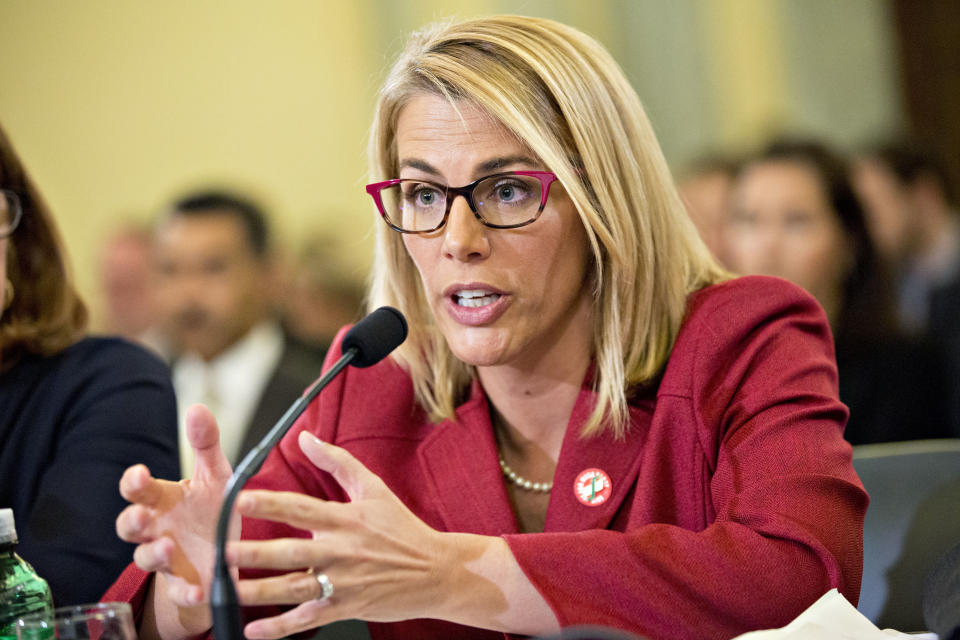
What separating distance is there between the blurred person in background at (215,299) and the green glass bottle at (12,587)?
290 centimetres

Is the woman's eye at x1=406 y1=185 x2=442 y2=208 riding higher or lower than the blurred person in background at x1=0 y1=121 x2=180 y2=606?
higher

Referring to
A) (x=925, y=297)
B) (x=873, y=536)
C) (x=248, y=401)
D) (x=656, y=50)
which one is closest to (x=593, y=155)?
(x=873, y=536)

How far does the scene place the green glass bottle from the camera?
127cm

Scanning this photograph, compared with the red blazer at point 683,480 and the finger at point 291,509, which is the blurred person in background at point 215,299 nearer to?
the red blazer at point 683,480

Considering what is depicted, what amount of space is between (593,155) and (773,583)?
24.5 inches

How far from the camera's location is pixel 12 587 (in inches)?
51.3

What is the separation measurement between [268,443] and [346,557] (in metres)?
0.15

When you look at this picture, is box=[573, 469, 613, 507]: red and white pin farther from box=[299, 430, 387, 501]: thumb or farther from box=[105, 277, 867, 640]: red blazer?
box=[299, 430, 387, 501]: thumb

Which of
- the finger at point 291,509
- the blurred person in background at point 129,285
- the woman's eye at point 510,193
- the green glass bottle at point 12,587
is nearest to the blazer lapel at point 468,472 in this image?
the woman's eye at point 510,193

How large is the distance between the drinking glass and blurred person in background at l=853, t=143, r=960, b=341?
4.28 metres

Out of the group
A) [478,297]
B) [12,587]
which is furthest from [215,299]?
[12,587]

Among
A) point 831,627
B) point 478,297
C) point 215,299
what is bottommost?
point 215,299

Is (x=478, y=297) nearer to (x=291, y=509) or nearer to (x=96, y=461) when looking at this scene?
(x=291, y=509)

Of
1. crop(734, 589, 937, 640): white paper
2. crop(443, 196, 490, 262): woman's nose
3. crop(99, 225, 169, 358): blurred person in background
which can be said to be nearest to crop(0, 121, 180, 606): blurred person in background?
crop(443, 196, 490, 262): woman's nose
